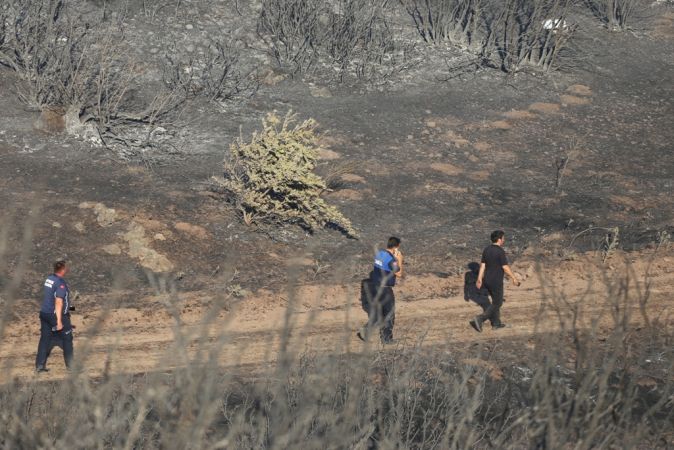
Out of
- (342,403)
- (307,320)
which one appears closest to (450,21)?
(307,320)

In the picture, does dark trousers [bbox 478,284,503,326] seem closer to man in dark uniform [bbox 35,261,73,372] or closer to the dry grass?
the dry grass

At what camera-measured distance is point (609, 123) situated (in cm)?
2108

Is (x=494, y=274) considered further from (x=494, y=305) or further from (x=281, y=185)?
(x=281, y=185)

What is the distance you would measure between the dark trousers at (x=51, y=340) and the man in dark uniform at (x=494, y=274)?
18.0 ft

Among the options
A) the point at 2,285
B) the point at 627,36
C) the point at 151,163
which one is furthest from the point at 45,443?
the point at 627,36

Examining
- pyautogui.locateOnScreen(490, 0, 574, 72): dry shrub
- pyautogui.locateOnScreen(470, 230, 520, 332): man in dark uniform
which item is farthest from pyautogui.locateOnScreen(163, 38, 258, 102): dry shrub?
pyautogui.locateOnScreen(470, 230, 520, 332): man in dark uniform

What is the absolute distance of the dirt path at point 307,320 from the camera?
1216 cm

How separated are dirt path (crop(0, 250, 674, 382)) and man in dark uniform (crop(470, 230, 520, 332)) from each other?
1.12 ft

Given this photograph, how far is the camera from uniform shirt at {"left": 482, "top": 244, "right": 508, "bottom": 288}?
42.5ft

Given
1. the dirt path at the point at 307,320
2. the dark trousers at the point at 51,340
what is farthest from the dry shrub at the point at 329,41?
the dark trousers at the point at 51,340

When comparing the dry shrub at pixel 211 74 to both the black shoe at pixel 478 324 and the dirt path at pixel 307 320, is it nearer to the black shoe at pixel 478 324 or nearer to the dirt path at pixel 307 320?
the dirt path at pixel 307 320

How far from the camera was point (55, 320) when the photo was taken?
37.1ft

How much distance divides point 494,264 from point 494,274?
0.46 ft

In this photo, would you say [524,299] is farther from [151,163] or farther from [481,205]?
[151,163]
